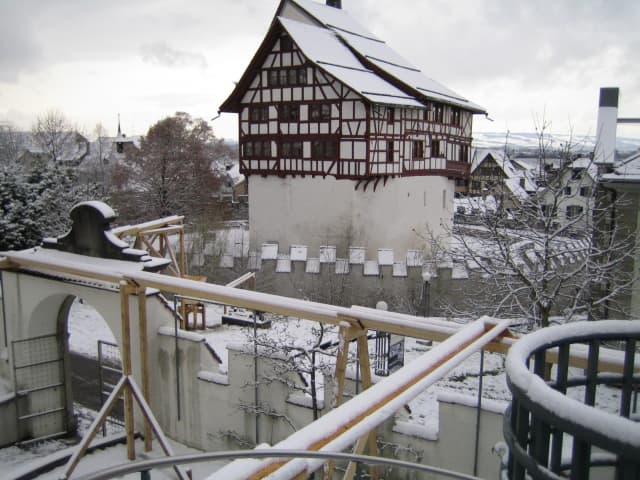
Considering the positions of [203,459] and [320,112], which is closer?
[203,459]

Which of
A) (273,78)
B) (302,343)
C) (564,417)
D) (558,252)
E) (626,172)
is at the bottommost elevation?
(302,343)

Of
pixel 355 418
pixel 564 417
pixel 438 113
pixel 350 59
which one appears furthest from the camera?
pixel 438 113

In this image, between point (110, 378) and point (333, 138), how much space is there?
12611 millimetres

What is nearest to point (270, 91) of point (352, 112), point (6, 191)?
point (352, 112)

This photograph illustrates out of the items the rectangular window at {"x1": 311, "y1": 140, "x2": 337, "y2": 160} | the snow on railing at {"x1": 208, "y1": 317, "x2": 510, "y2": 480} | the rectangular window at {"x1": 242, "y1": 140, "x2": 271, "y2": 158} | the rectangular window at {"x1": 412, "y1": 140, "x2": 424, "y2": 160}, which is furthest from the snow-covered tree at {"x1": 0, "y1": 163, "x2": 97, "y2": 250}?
the snow on railing at {"x1": 208, "y1": 317, "x2": 510, "y2": 480}

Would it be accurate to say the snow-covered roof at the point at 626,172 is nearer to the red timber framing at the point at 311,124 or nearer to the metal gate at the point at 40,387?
the red timber framing at the point at 311,124

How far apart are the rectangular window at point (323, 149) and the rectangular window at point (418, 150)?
3885mm

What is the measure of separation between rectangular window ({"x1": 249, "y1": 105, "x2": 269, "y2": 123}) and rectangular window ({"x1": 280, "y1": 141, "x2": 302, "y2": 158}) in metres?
1.21

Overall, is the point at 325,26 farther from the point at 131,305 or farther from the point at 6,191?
the point at 131,305

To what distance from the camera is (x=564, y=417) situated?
4.50ft

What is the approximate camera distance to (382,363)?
10.6m

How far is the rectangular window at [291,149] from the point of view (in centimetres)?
2281

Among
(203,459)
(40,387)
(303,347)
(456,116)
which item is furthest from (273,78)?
(203,459)

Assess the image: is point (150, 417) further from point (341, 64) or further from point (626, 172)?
point (341, 64)
